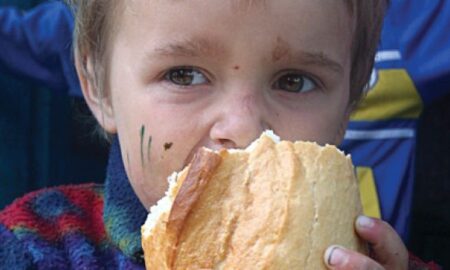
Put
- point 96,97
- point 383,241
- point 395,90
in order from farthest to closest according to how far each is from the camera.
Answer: point 395,90 < point 96,97 < point 383,241

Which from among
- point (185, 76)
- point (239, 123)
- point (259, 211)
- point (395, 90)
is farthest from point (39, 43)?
point (259, 211)

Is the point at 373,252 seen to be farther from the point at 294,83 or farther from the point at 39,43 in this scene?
the point at 39,43

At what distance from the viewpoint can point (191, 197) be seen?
0.96 m

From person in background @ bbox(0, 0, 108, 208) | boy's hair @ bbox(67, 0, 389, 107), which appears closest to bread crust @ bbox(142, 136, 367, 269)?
boy's hair @ bbox(67, 0, 389, 107)

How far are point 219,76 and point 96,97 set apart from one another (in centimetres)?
48

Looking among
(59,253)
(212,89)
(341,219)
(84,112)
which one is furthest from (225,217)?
(84,112)

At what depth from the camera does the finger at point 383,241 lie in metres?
1.03

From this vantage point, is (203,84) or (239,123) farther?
(203,84)

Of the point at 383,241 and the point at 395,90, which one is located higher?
the point at 395,90

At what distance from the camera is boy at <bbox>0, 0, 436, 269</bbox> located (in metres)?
1.24

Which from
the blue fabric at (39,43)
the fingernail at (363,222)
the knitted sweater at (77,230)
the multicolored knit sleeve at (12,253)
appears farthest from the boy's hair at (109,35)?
the blue fabric at (39,43)

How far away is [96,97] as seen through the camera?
5.42 feet

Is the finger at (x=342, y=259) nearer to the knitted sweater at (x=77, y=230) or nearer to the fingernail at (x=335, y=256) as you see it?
the fingernail at (x=335, y=256)

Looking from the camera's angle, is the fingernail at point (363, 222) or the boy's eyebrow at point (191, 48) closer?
the fingernail at point (363, 222)
